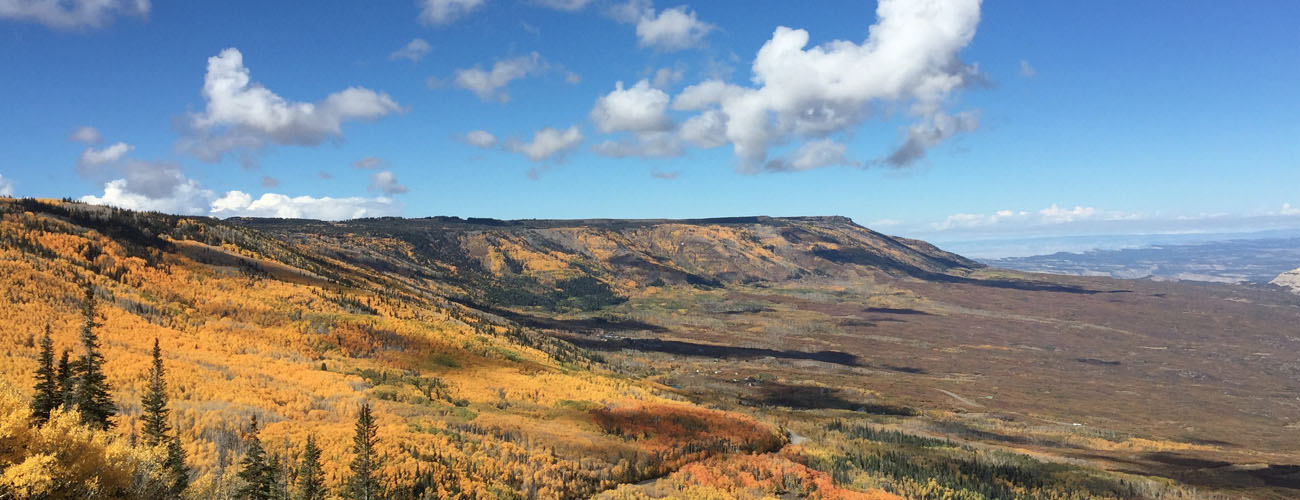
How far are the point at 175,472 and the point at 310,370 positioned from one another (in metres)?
28.9

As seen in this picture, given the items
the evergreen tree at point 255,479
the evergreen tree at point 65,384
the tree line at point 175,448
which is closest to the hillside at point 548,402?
the tree line at point 175,448

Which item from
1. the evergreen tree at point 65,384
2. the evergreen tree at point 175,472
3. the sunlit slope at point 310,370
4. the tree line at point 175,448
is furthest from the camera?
the sunlit slope at point 310,370

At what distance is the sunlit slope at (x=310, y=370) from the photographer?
1240 inches

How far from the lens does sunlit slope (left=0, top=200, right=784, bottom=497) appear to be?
1240 inches

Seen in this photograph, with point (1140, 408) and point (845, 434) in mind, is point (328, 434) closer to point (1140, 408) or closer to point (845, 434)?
point (845, 434)

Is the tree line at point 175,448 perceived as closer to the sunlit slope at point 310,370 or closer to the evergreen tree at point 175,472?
the evergreen tree at point 175,472

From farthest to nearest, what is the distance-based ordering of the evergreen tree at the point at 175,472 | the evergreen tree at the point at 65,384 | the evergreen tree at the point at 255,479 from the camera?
the evergreen tree at the point at 65,384
the evergreen tree at the point at 255,479
the evergreen tree at the point at 175,472

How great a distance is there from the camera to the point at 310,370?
157ft

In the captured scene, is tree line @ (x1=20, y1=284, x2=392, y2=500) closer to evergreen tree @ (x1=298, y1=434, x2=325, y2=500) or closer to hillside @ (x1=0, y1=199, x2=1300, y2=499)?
evergreen tree @ (x1=298, y1=434, x2=325, y2=500)

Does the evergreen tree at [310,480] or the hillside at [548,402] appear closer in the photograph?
the evergreen tree at [310,480]

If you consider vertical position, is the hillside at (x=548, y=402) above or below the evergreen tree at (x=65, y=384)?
below

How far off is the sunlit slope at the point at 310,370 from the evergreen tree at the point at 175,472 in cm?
150

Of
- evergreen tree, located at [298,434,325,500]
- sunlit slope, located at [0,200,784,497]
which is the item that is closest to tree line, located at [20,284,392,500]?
evergreen tree, located at [298,434,325,500]

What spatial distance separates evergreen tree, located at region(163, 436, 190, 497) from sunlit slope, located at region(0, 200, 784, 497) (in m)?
1.50
